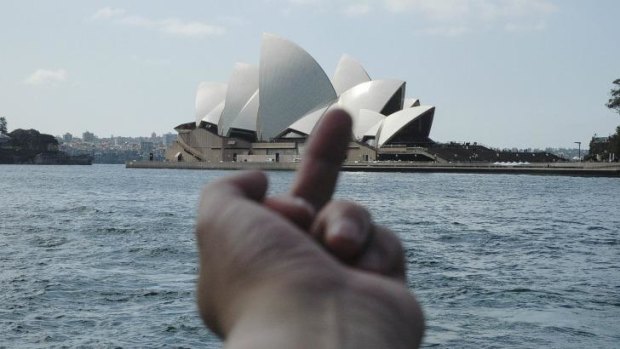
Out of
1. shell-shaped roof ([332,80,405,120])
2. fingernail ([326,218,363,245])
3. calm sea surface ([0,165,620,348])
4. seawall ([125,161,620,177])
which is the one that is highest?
shell-shaped roof ([332,80,405,120])

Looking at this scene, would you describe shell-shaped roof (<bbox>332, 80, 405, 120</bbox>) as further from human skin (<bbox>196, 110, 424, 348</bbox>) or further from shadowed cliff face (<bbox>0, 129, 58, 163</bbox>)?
human skin (<bbox>196, 110, 424, 348</bbox>)

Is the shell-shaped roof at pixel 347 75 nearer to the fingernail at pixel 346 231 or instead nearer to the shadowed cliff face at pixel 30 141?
the shadowed cliff face at pixel 30 141

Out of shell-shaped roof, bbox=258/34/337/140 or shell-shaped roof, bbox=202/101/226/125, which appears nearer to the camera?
shell-shaped roof, bbox=258/34/337/140

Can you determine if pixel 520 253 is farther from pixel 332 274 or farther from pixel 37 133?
pixel 37 133

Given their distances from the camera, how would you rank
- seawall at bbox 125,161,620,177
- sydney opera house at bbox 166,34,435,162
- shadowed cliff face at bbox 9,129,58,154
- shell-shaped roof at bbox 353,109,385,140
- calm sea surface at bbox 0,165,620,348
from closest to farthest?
calm sea surface at bbox 0,165,620,348 → seawall at bbox 125,161,620,177 → sydney opera house at bbox 166,34,435,162 → shell-shaped roof at bbox 353,109,385,140 → shadowed cliff face at bbox 9,129,58,154

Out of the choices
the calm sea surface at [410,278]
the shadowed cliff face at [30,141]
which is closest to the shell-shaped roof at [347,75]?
the calm sea surface at [410,278]

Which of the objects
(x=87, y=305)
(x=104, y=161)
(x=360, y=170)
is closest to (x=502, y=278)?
(x=87, y=305)

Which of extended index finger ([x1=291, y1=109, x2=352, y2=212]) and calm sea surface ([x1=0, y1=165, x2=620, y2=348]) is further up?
extended index finger ([x1=291, y1=109, x2=352, y2=212])

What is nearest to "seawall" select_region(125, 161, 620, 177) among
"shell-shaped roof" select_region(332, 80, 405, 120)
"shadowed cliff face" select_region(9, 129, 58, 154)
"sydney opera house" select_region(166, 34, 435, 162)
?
"sydney opera house" select_region(166, 34, 435, 162)
